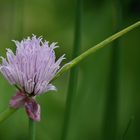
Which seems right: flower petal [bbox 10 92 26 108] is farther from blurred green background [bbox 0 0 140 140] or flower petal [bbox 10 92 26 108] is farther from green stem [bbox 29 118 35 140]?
blurred green background [bbox 0 0 140 140]

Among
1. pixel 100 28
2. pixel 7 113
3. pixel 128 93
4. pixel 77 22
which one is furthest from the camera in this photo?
pixel 100 28

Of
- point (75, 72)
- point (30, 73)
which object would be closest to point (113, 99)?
point (75, 72)

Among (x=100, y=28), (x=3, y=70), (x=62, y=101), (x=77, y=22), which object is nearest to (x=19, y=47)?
(x=3, y=70)

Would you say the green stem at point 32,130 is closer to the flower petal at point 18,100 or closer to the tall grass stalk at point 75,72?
the flower petal at point 18,100

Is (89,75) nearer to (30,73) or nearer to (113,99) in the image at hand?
(113,99)

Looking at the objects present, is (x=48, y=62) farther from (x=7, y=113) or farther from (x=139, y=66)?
(x=139, y=66)
